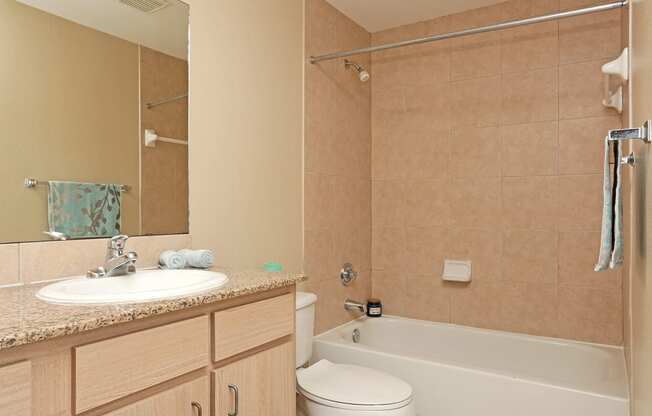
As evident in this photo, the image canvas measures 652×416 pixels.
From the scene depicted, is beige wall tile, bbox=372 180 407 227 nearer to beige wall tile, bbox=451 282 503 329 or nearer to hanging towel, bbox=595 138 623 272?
beige wall tile, bbox=451 282 503 329

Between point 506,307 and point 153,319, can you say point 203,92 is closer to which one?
point 153,319

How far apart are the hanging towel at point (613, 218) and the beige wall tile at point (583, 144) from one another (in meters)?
1.47

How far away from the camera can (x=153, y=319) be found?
106 cm

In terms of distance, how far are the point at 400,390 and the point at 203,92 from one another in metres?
1.43

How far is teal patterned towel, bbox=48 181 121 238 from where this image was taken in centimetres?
141

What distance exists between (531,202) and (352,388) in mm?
1548

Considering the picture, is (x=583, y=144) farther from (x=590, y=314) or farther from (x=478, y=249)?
(x=590, y=314)

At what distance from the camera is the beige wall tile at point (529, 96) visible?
2.62 metres

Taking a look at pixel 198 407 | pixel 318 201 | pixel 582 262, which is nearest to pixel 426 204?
pixel 318 201

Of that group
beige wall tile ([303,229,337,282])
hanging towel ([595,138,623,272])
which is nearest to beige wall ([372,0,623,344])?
beige wall tile ([303,229,337,282])

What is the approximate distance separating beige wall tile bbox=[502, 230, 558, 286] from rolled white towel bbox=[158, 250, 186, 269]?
1.94 meters

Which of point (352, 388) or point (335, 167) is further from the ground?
point (335, 167)

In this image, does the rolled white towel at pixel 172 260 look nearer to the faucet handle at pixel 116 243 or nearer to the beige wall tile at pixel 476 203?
the faucet handle at pixel 116 243

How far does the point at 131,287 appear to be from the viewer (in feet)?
4.62
